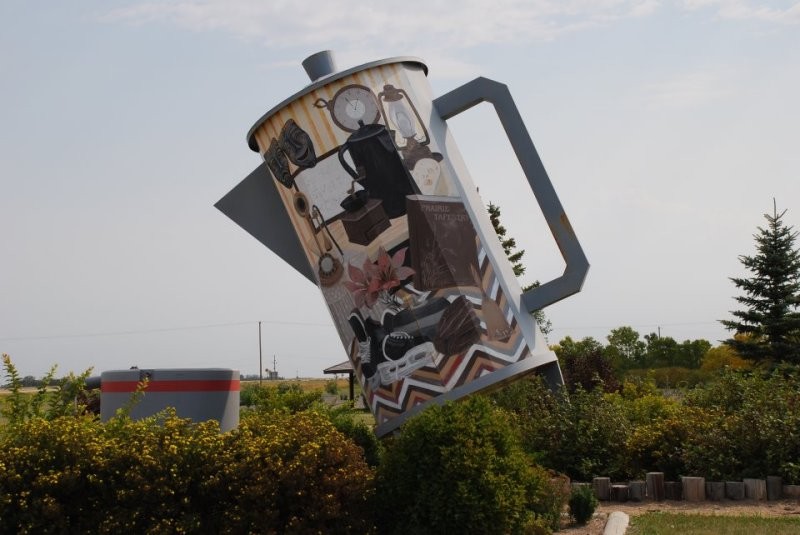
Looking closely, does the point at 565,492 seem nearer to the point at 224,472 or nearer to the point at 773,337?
the point at 224,472

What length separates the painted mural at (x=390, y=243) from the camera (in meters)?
9.66

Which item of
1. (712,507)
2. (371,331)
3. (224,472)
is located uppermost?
(371,331)

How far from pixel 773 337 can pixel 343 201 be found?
20.7 metres

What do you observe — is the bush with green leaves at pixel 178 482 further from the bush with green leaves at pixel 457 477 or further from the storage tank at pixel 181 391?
the storage tank at pixel 181 391

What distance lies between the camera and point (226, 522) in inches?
263

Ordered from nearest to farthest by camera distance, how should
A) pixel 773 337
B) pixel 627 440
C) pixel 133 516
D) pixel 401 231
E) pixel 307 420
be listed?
pixel 133 516 → pixel 307 420 → pixel 401 231 → pixel 627 440 → pixel 773 337

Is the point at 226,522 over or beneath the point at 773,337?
beneath

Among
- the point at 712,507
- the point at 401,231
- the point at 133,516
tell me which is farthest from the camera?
the point at 401,231

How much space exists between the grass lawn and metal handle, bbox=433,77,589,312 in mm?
2686

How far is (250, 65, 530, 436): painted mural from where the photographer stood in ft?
31.7

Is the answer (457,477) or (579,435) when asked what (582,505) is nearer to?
(457,477)

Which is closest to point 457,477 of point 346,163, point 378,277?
point 378,277

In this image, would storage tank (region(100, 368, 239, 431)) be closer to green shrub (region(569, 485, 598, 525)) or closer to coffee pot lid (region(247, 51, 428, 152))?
coffee pot lid (region(247, 51, 428, 152))

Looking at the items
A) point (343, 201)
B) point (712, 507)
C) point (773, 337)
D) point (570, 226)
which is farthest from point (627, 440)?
point (773, 337)
